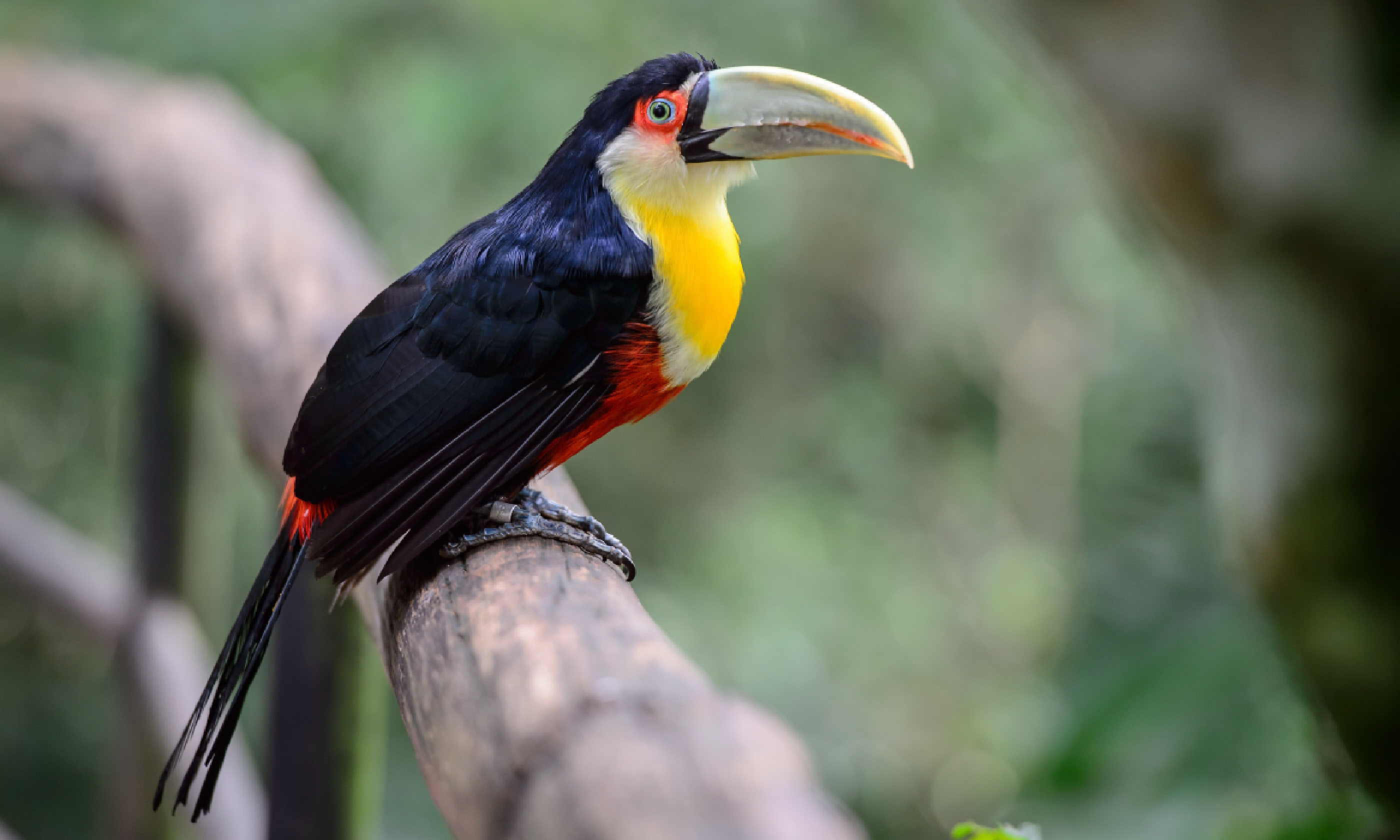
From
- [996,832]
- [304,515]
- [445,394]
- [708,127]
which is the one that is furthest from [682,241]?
[996,832]

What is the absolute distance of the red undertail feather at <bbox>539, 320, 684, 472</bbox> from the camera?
4.68 feet

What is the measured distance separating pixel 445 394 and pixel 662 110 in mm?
451

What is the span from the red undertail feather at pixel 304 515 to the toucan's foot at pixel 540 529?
191 mm

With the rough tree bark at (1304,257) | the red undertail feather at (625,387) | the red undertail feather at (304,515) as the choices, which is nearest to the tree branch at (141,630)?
the red undertail feather at (304,515)

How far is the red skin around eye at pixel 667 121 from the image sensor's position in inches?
59.8

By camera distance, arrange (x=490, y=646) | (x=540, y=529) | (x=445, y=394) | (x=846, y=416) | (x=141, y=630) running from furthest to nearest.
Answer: (x=846, y=416) → (x=141, y=630) → (x=445, y=394) → (x=540, y=529) → (x=490, y=646)

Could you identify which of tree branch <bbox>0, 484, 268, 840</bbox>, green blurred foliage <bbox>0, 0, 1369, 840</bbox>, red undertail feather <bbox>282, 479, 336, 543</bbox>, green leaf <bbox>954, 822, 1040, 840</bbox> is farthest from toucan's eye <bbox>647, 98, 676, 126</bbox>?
green blurred foliage <bbox>0, 0, 1369, 840</bbox>

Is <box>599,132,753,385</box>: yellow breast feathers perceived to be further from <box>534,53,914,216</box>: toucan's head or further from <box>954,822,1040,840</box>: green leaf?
<box>954,822,1040,840</box>: green leaf

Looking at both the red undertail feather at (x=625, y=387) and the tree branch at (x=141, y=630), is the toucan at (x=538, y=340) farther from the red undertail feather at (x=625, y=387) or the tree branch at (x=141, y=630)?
the tree branch at (x=141, y=630)

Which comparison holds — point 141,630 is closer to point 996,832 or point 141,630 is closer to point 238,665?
point 238,665

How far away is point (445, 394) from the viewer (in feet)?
4.53

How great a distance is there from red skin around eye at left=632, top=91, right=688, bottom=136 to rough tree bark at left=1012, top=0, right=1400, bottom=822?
45 centimetres

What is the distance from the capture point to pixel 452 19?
4.25 metres

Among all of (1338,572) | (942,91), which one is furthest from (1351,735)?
(942,91)
